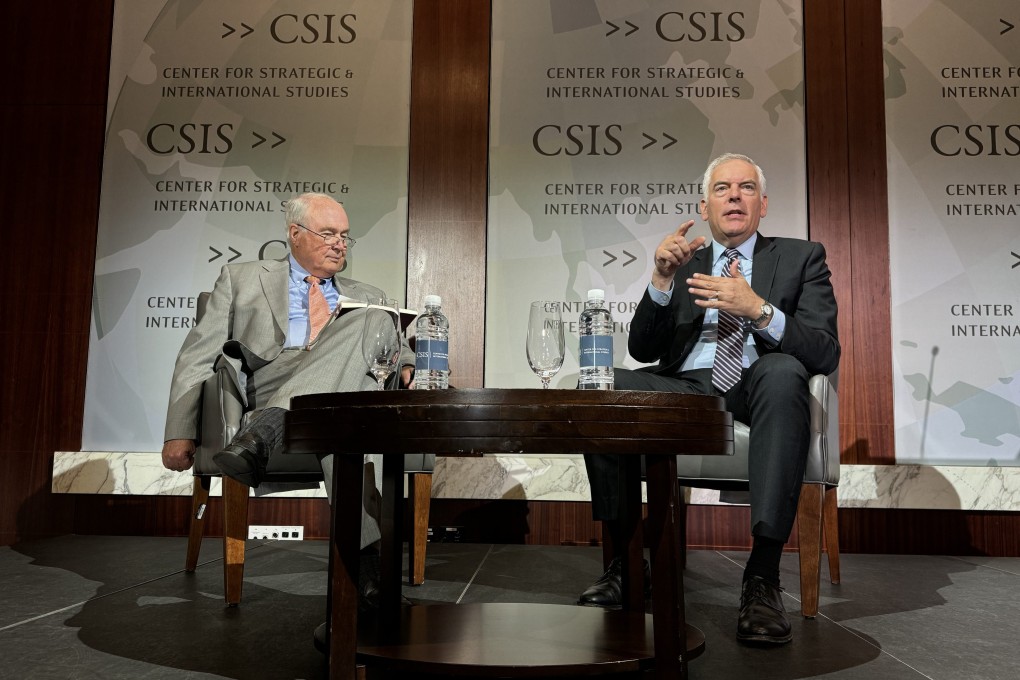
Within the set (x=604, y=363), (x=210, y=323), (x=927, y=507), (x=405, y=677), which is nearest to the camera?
(x=405, y=677)

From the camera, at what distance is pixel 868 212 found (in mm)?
3736

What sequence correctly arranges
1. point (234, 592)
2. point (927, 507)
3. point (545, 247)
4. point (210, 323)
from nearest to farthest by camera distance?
point (234, 592) < point (210, 323) < point (927, 507) < point (545, 247)

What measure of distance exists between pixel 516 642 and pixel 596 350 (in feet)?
1.81

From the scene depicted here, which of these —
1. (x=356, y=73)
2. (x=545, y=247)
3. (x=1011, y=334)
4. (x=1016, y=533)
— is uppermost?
(x=356, y=73)

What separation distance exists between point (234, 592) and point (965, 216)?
3327 mm

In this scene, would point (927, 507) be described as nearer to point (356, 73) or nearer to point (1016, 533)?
point (1016, 533)

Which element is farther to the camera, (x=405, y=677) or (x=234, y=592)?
(x=234, y=592)

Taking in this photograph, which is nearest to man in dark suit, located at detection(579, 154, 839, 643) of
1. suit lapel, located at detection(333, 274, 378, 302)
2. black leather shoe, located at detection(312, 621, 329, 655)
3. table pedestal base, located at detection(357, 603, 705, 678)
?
table pedestal base, located at detection(357, 603, 705, 678)

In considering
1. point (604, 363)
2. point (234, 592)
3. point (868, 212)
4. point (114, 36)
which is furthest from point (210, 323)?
point (868, 212)

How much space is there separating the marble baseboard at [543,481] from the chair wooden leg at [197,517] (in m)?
0.97

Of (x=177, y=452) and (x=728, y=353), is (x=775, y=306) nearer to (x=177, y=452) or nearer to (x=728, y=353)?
(x=728, y=353)

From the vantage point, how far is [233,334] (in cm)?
264

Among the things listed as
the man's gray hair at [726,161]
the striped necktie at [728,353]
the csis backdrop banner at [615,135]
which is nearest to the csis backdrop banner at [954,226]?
the csis backdrop banner at [615,135]

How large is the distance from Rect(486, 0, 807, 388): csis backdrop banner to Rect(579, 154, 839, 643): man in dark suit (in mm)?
1122
